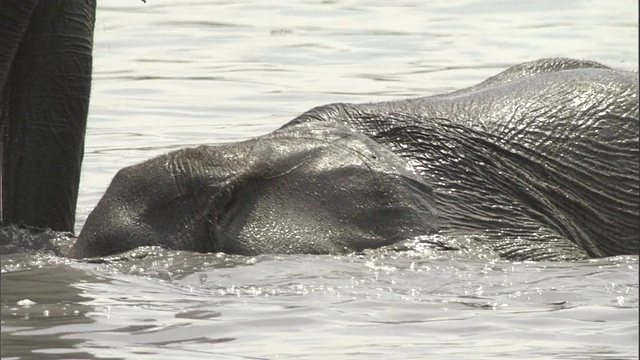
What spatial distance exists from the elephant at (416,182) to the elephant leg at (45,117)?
0.75 metres

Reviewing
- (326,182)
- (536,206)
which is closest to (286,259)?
(326,182)

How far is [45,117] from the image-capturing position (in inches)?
287

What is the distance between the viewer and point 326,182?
6.54 meters

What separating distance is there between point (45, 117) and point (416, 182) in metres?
1.60

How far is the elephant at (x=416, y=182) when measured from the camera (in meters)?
6.46

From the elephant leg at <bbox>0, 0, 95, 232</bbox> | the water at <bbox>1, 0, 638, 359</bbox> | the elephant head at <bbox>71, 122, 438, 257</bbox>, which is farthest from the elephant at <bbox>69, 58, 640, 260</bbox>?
the elephant leg at <bbox>0, 0, 95, 232</bbox>

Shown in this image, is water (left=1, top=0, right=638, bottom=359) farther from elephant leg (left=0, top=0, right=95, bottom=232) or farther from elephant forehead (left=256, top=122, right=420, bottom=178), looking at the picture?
elephant leg (left=0, top=0, right=95, bottom=232)

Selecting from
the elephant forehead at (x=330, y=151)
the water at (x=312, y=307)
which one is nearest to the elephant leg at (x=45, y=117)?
the water at (x=312, y=307)

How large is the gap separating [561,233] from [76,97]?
2029 mm

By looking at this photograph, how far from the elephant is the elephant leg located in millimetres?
755

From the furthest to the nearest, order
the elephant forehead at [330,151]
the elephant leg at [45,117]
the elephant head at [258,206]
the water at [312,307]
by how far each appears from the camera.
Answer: the elephant leg at [45,117], the elephant forehead at [330,151], the elephant head at [258,206], the water at [312,307]

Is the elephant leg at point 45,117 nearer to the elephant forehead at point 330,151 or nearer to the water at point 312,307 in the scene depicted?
the water at point 312,307

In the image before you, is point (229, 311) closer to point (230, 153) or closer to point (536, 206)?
point (230, 153)

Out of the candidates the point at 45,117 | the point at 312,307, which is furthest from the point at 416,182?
the point at 45,117
